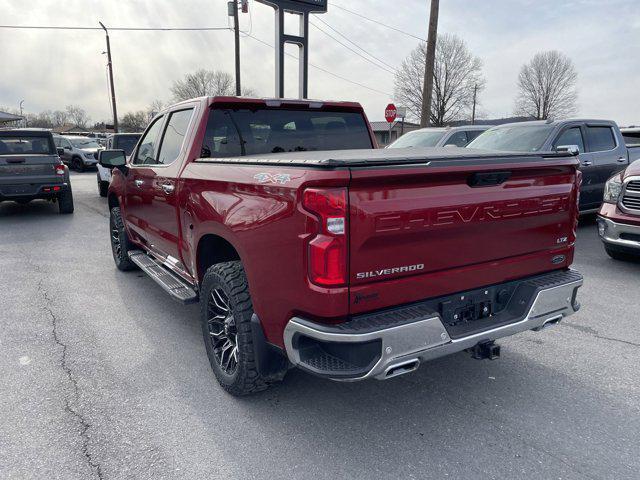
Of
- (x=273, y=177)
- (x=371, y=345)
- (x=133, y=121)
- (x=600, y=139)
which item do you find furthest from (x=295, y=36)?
(x=133, y=121)

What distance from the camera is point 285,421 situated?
2852 mm

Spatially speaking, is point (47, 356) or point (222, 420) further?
point (47, 356)

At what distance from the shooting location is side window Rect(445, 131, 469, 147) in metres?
10.8

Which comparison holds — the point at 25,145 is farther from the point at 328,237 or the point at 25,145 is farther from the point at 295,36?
the point at 328,237

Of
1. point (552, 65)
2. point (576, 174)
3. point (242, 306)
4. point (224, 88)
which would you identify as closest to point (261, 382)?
point (242, 306)

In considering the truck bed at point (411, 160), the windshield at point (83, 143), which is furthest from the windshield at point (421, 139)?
the windshield at point (83, 143)

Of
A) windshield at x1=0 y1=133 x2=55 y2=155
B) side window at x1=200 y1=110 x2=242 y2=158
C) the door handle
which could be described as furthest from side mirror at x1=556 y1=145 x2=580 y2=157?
windshield at x1=0 y1=133 x2=55 y2=155

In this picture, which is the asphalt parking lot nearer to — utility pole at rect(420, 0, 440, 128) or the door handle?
the door handle

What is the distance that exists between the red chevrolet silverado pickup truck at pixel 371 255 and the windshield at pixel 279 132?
24cm

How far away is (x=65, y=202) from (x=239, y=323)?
371 inches

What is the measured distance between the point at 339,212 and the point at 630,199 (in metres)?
5.13

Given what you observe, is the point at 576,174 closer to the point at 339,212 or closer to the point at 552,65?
the point at 339,212

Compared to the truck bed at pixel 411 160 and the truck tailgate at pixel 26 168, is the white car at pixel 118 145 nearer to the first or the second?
the truck tailgate at pixel 26 168

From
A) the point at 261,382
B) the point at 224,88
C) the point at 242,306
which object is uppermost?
the point at 224,88
